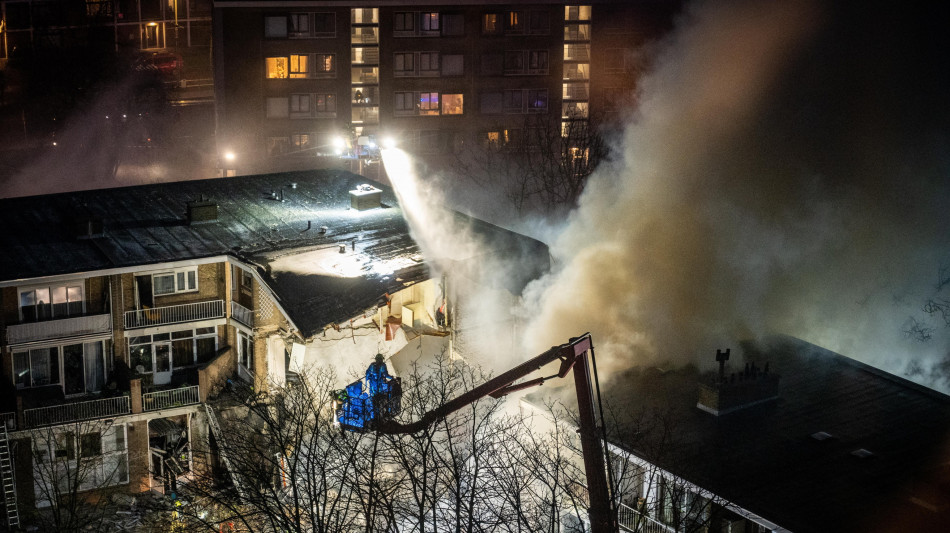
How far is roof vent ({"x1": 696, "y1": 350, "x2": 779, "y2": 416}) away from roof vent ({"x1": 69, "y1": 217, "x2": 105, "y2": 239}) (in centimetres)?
1861

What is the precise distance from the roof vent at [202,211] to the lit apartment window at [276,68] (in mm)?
26390

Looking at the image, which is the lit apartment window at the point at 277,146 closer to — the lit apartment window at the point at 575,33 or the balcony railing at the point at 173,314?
the lit apartment window at the point at 575,33

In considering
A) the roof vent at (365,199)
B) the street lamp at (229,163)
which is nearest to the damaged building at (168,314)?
the roof vent at (365,199)

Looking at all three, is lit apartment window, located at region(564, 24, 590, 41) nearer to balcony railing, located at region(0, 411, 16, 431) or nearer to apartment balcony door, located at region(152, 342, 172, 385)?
apartment balcony door, located at region(152, 342, 172, 385)

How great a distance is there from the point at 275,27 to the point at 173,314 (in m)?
29.8

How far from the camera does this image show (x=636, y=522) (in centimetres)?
2211

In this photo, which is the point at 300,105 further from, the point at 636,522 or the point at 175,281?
the point at 636,522

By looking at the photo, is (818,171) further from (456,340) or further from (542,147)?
(456,340)

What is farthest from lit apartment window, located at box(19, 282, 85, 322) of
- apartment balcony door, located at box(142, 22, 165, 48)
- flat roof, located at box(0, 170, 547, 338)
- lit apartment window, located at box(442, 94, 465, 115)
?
apartment balcony door, located at box(142, 22, 165, 48)

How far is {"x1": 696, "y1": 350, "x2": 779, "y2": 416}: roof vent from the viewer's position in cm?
2409

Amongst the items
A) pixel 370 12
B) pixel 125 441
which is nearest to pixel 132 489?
pixel 125 441

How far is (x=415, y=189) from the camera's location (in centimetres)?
5225

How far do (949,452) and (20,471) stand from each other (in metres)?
24.9

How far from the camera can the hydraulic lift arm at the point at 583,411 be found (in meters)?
19.0
